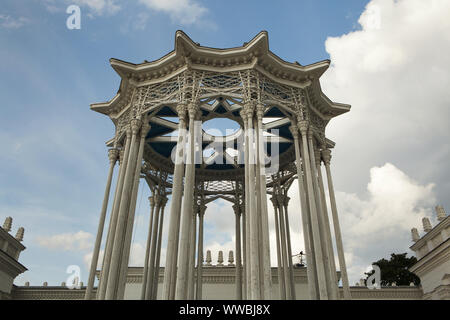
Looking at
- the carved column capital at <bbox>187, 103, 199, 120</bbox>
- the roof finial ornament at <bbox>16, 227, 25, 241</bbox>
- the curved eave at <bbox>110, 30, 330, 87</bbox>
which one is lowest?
the roof finial ornament at <bbox>16, 227, 25, 241</bbox>

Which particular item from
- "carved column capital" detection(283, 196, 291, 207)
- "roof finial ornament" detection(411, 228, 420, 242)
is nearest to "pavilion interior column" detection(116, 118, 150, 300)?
"carved column capital" detection(283, 196, 291, 207)

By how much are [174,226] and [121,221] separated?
12.9 feet

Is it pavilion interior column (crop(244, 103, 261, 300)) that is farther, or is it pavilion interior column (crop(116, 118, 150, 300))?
pavilion interior column (crop(116, 118, 150, 300))

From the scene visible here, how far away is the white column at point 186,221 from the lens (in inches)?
671

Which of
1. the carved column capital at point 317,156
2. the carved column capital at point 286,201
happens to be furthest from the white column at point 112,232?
the carved column capital at point 286,201

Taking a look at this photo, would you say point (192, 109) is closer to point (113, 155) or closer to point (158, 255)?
point (113, 155)

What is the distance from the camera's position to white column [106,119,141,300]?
19.5m

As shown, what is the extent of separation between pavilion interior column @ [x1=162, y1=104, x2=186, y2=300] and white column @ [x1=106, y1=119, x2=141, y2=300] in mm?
3636

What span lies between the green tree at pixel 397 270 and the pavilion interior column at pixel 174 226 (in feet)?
158

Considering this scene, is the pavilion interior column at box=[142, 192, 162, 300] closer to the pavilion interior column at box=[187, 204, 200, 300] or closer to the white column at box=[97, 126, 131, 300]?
the pavilion interior column at box=[187, 204, 200, 300]

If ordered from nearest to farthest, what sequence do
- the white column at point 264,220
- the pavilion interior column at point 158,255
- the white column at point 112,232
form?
the white column at point 264,220 < the white column at point 112,232 < the pavilion interior column at point 158,255

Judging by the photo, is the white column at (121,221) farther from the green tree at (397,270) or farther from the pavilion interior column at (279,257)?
the green tree at (397,270)
